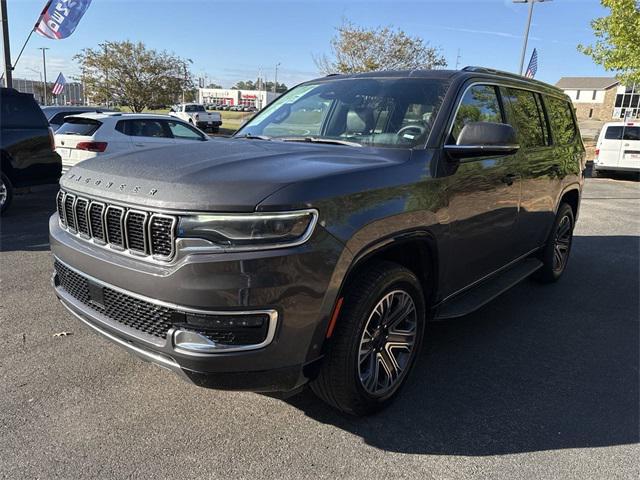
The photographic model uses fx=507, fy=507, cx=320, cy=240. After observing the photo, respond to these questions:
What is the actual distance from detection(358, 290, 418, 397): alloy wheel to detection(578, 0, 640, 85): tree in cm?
1876

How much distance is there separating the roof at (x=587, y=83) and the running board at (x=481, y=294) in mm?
97507

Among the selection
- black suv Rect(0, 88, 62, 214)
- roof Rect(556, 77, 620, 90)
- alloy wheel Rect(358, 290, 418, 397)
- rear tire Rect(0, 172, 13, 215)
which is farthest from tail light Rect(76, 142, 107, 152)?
roof Rect(556, 77, 620, 90)

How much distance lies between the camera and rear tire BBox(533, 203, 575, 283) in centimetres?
535

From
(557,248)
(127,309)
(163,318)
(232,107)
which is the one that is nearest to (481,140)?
(163,318)

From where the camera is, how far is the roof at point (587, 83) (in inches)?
3494

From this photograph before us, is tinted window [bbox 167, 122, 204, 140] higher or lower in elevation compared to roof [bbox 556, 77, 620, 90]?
lower

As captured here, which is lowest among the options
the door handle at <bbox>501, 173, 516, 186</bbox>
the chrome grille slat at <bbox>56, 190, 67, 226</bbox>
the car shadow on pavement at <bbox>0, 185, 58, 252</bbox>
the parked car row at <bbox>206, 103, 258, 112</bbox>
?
the car shadow on pavement at <bbox>0, 185, 58, 252</bbox>

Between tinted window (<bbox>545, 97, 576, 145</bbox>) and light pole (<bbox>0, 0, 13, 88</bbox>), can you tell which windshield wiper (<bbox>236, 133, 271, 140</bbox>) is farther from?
light pole (<bbox>0, 0, 13, 88</bbox>)

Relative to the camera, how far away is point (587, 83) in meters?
91.9

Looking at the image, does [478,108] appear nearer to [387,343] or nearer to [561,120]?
[387,343]

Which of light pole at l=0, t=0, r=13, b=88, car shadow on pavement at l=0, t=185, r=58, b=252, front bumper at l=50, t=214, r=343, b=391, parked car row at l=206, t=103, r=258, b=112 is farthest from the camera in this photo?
parked car row at l=206, t=103, r=258, b=112

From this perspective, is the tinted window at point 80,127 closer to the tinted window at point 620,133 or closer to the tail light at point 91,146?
the tail light at point 91,146

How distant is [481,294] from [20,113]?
756 cm

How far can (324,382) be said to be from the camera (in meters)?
2.65
